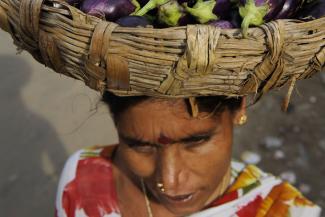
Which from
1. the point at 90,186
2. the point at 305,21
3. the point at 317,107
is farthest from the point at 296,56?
the point at 317,107

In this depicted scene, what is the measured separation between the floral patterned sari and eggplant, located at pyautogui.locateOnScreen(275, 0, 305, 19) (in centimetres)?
64

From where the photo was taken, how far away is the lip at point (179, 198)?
1399mm

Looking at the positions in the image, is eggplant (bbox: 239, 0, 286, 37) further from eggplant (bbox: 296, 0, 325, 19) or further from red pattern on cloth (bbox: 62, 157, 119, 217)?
red pattern on cloth (bbox: 62, 157, 119, 217)

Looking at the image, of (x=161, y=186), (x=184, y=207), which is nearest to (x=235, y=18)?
(x=161, y=186)

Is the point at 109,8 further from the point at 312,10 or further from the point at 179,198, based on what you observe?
the point at 179,198

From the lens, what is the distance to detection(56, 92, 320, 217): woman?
4.22ft

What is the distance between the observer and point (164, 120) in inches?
50.0

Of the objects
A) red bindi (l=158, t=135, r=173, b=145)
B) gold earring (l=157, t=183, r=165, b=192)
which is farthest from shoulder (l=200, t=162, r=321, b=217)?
red bindi (l=158, t=135, r=173, b=145)

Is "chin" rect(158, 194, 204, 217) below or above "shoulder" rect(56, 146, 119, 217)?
above

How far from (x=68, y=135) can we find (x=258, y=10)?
2.74 metres

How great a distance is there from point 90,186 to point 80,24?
89 cm

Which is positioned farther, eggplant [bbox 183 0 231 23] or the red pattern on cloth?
the red pattern on cloth

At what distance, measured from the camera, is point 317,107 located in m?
3.74

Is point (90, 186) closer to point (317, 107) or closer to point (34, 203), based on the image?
point (34, 203)
